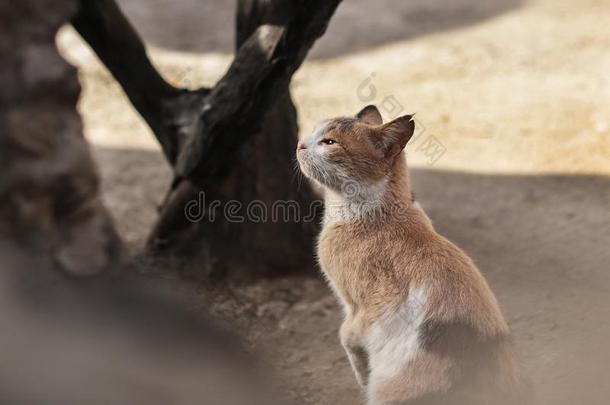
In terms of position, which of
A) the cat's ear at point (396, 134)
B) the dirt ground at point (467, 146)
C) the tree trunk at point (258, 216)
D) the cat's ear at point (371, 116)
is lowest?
the dirt ground at point (467, 146)

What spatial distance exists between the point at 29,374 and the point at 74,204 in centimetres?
102

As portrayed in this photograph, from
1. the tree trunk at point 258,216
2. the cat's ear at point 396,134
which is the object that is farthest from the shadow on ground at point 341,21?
the cat's ear at point 396,134

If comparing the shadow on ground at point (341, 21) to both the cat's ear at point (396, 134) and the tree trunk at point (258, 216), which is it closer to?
the tree trunk at point (258, 216)

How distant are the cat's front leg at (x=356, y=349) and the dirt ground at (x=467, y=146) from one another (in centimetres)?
68

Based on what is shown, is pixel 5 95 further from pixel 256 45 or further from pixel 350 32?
pixel 350 32

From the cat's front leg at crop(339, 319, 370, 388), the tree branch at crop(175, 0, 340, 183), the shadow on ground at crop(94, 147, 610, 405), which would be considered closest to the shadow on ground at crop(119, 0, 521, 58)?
the shadow on ground at crop(94, 147, 610, 405)

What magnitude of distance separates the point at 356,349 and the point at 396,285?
0.43 metres

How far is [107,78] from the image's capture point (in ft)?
31.5

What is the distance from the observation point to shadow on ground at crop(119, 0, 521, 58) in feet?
33.9

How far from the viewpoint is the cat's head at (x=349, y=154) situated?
4.26 metres

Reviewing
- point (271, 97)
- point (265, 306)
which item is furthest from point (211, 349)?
point (271, 97)

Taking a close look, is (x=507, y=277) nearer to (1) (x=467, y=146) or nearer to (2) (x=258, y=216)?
(2) (x=258, y=216)

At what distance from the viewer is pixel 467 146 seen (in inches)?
321

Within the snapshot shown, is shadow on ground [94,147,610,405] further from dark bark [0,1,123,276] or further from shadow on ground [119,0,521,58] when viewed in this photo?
shadow on ground [119,0,521,58]
